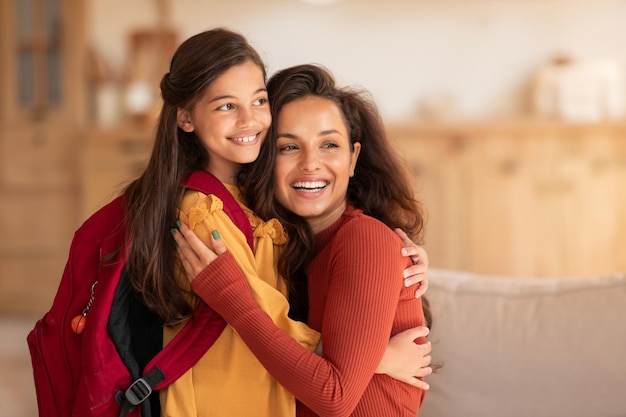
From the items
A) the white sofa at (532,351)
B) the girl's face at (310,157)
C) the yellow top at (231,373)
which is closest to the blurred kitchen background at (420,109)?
the white sofa at (532,351)

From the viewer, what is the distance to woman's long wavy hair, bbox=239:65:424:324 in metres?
1.68

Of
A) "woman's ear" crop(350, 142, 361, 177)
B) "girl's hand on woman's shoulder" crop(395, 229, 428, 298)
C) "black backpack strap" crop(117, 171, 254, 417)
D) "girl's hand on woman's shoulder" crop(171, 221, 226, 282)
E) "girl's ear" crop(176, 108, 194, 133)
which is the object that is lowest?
"black backpack strap" crop(117, 171, 254, 417)

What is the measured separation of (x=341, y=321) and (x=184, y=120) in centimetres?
57

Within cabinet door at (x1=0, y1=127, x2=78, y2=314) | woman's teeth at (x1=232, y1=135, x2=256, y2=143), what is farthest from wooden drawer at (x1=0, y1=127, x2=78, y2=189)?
woman's teeth at (x1=232, y1=135, x2=256, y2=143)

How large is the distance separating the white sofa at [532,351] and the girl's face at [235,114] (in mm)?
660

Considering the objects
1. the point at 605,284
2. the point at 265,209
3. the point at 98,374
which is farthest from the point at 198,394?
the point at 605,284

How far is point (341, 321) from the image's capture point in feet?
4.75

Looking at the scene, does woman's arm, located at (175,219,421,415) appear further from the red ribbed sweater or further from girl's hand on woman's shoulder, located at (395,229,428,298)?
girl's hand on woman's shoulder, located at (395,229,428,298)

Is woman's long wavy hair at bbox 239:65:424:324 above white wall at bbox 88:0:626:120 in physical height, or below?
below

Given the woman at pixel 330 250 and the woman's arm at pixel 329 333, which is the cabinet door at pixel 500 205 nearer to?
the woman at pixel 330 250

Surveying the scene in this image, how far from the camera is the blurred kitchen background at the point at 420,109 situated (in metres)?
4.36

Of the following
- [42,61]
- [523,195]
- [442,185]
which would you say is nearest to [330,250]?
[442,185]

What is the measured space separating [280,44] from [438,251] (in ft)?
5.24

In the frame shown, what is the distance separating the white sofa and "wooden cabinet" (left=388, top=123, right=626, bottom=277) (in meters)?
2.39
